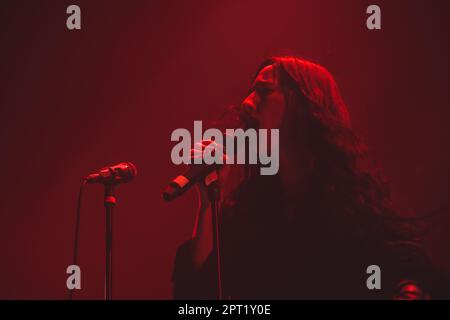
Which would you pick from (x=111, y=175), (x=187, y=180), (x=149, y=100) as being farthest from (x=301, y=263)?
(x=149, y=100)

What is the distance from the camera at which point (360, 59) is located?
1.93m

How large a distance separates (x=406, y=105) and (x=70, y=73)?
1.27 m

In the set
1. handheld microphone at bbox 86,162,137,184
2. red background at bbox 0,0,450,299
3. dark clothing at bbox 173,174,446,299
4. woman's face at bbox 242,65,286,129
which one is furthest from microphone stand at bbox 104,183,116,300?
red background at bbox 0,0,450,299

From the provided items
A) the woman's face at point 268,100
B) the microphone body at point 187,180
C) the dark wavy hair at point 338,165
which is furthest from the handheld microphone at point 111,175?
the dark wavy hair at point 338,165

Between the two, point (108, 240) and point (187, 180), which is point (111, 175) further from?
point (187, 180)

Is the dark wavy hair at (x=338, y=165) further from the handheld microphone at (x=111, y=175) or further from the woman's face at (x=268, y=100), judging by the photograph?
the handheld microphone at (x=111, y=175)

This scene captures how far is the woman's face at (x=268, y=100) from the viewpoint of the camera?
1.56 meters

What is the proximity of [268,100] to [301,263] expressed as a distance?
0.50 m

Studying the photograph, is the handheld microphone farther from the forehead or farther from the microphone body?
the forehead

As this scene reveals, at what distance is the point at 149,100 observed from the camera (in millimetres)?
2061

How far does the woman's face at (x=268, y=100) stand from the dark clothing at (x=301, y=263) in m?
0.27

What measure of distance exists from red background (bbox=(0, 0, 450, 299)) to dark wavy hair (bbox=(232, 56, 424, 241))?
0.94ft

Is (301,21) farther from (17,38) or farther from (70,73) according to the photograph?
(17,38)

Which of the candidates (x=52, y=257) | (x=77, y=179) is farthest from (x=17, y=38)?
(x=52, y=257)
